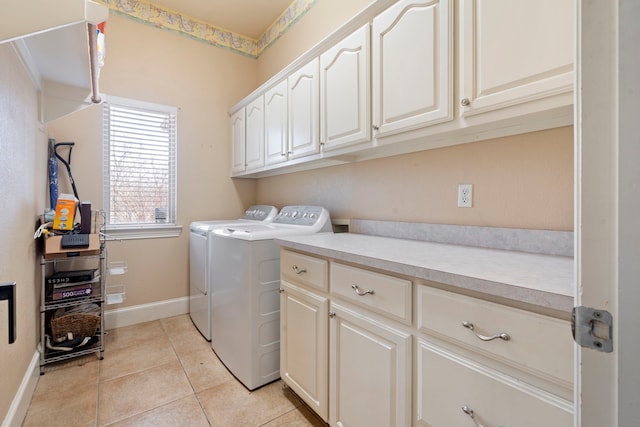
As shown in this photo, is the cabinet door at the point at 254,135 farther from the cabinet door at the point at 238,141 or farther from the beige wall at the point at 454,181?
the beige wall at the point at 454,181

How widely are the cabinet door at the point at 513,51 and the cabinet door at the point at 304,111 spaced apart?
0.96 m

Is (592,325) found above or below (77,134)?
below

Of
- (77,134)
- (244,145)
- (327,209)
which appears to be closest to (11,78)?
(77,134)

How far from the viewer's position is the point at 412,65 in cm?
128

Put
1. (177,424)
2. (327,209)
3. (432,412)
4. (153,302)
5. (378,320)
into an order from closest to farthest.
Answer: (432,412) < (378,320) < (177,424) < (327,209) < (153,302)

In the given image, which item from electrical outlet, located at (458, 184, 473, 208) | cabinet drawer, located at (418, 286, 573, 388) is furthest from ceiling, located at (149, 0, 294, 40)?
cabinet drawer, located at (418, 286, 573, 388)

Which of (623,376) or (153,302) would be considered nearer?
(623,376)

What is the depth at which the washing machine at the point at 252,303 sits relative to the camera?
166 centimetres

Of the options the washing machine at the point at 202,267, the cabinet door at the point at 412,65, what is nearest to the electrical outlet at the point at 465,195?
the cabinet door at the point at 412,65

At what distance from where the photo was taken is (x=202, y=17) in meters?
2.81

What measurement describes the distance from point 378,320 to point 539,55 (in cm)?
101

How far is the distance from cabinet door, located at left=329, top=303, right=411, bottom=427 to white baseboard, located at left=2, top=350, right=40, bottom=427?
4.59 feet

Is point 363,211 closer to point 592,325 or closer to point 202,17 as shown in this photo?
point 592,325

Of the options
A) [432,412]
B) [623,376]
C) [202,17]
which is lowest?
[432,412]
